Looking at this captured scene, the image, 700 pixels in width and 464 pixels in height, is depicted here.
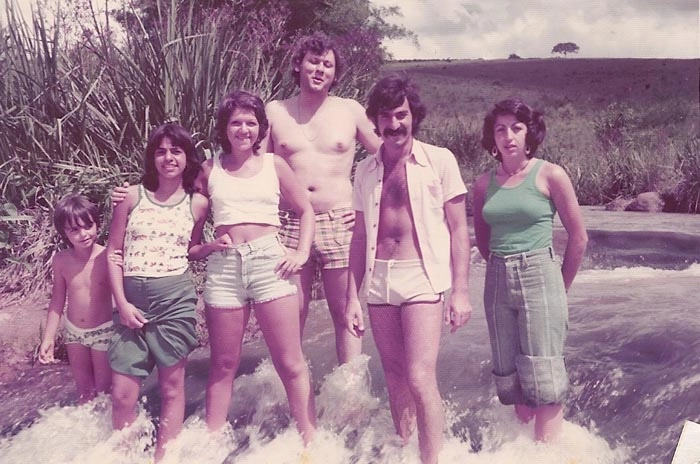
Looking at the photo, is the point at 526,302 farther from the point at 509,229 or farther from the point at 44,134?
the point at 44,134

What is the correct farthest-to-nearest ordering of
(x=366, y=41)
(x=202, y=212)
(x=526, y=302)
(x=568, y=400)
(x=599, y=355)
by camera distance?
(x=366, y=41)
(x=599, y=355)
(x=568, y=400)
(x=202, y=212)
(x=526, y=302)

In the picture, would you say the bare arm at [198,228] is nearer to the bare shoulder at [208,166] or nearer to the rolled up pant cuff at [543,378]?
the bare shoulder at [208,166]

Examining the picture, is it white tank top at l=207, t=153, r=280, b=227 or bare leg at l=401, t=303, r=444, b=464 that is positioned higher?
white tank top at l=207, t=153, r=280, b=227

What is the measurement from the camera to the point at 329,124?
2.22 metres

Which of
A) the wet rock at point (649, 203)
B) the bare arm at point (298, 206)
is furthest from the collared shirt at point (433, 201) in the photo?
the wet rock at point (649, 203)

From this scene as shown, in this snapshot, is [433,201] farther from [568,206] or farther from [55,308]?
[55,308]

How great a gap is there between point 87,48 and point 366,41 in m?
1.23

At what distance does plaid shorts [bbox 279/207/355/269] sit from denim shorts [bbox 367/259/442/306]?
304 millimetres

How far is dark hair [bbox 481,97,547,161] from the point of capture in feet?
6.27

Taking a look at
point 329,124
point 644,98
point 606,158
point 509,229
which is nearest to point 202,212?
point 329,124

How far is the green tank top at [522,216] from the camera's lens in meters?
1.90

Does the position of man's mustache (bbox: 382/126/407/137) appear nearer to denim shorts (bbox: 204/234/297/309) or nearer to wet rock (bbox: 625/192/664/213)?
denim shorts (bbox: 204/234/297/309)

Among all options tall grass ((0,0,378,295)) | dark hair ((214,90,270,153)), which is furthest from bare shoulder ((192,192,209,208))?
tall grass ((0,0,378,295))

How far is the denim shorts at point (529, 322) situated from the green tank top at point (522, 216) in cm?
3
